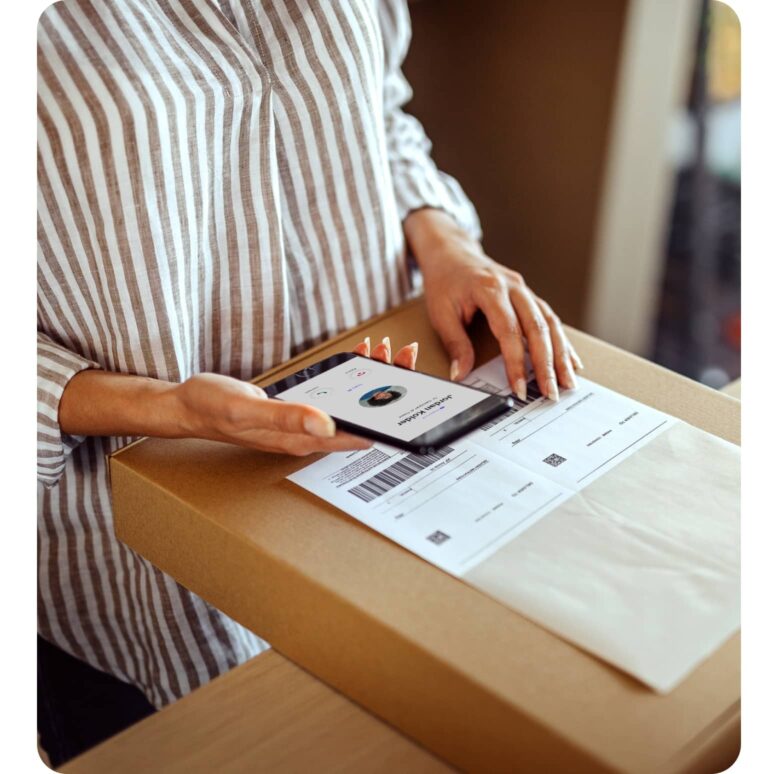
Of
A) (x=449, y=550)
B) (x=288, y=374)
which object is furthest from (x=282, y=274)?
(x=449, y=550)

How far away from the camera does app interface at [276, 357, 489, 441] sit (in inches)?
23.4

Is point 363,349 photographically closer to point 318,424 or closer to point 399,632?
point 318,424

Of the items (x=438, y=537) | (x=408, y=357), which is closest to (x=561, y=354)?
(x=408, y=357)

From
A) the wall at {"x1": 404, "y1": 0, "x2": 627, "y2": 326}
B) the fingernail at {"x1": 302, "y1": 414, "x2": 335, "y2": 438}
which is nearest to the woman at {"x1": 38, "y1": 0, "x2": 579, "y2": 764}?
the fingernail at {"x1": 302, "y1": 414, "x2": 335, "y2": 438}

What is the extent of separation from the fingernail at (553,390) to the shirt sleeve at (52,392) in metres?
0.35

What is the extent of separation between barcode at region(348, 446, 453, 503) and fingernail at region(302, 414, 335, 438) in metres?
0.06

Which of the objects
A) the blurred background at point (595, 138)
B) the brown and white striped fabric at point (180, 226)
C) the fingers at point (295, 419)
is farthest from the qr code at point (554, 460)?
the blurred background at point (595, 138)

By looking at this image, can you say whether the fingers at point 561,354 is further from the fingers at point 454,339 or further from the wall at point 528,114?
the wall at point 528,114

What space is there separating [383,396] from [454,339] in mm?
156

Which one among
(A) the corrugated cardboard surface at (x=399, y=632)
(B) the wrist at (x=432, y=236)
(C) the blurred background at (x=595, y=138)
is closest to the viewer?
(A) the corrugated cardboard surface at (x=399, y=632)

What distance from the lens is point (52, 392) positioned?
668 mm

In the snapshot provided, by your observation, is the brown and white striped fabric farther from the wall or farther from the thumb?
the wall

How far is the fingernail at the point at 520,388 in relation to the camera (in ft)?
2.30

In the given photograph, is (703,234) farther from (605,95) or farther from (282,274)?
(282,274)
